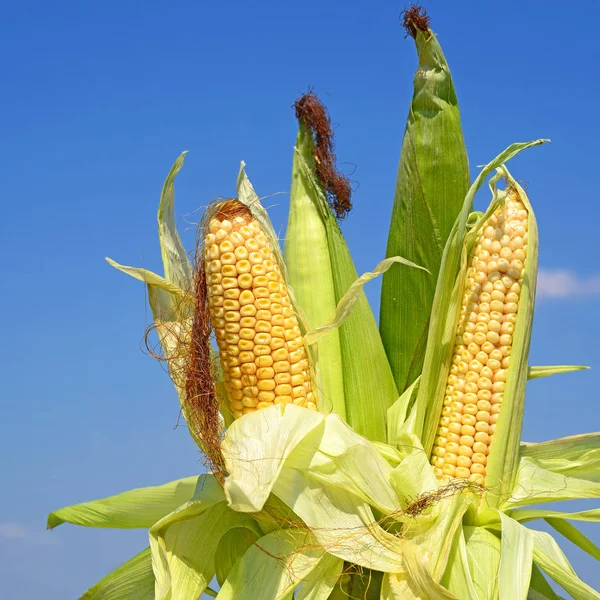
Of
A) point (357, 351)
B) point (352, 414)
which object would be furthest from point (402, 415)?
point (357, 351)

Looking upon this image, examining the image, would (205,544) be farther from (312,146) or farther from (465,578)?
(312,146)

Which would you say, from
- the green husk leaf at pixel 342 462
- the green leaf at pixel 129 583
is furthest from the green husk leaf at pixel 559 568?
the green leaf at pixel 129 583

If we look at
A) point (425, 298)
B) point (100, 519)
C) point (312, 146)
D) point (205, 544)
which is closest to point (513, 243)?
point (425, 298)

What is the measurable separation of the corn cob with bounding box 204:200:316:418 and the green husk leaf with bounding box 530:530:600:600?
923mm

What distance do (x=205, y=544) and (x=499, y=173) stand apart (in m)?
1.70

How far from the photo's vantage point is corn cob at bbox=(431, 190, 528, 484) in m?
3.13

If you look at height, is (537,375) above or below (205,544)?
above

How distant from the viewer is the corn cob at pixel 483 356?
3.13 metres

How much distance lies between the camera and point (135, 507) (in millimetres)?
3490

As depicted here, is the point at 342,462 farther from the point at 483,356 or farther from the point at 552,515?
the point at 552,515

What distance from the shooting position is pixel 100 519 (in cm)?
353

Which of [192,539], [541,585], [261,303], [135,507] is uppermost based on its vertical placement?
[261,303]

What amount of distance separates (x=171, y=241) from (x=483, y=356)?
1.20 m

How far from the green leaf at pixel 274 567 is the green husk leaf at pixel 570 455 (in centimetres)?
91
